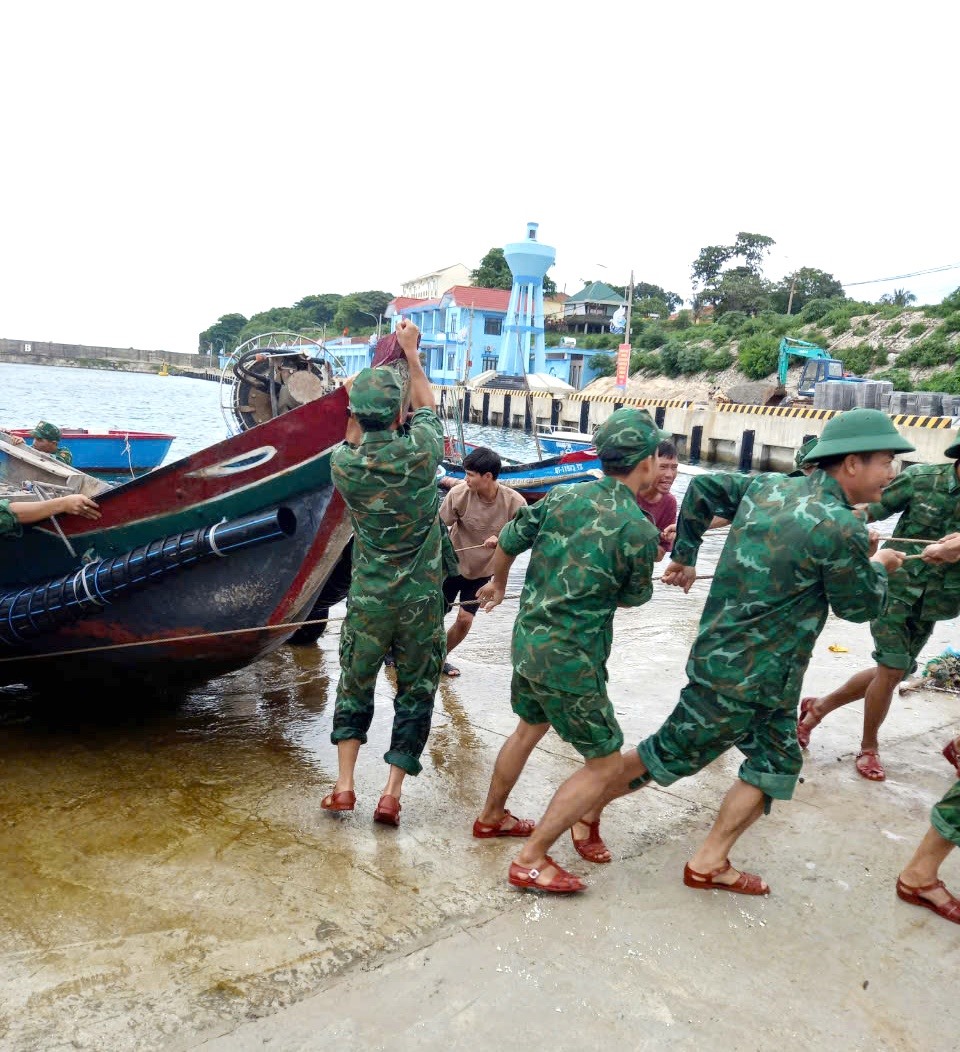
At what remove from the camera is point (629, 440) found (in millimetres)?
2848

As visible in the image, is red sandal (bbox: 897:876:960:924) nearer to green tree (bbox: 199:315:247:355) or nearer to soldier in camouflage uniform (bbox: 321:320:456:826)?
soldier in camouflage uniform (bbox: 321:320:456:826)

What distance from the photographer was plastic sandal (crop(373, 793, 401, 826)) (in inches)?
132

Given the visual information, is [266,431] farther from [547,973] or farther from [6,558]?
[547,973]

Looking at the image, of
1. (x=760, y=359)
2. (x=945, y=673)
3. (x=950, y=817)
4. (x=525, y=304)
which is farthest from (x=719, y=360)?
(x=950, y=817)

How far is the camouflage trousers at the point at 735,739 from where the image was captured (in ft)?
9.32

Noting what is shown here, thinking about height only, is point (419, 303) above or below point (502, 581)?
above

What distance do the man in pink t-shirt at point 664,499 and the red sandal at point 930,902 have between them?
1.96 meters

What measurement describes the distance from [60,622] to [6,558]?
1.87 feet

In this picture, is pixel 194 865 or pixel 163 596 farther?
pixel 163 596

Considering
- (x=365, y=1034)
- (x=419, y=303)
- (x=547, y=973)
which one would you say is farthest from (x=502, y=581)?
(x=419, y=303)

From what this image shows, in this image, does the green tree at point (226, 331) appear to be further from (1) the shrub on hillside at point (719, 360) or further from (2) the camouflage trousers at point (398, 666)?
(2) the camouflage trousers at point (398, 666)

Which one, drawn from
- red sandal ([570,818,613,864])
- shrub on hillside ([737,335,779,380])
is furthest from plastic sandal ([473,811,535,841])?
shrub on hillside ([737,335,779,380])

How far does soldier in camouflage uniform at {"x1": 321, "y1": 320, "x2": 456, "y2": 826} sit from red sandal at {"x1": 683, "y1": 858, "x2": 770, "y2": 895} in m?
1.15

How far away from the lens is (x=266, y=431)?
4.21 m
